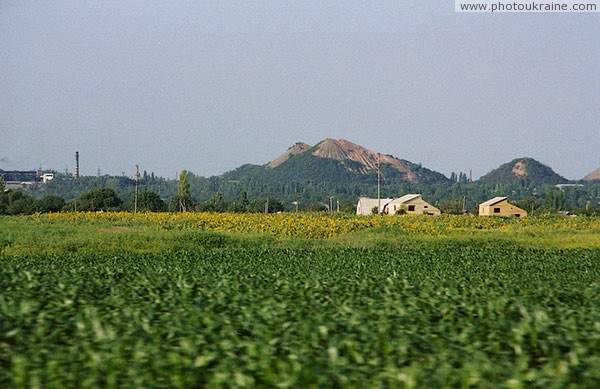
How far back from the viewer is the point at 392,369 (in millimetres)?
6969

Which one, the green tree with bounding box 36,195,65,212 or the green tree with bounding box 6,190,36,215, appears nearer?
the green tree with bounding box 6,190,36,215

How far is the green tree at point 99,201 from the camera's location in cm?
8719

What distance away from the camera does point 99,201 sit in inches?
3465

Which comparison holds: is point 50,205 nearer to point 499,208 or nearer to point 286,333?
point 499,208

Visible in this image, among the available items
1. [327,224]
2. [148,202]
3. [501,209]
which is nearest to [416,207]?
[501,209]

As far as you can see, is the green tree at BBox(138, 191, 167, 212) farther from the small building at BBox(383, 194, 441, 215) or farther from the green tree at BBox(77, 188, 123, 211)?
the small building at BBox(383, 194, 441, 215)

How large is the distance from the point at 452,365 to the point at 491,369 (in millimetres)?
516

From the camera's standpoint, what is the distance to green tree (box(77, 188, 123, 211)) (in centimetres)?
8719

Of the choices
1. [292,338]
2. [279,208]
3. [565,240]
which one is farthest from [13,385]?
[279,208]

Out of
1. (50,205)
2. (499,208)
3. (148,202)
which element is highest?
(148,202)

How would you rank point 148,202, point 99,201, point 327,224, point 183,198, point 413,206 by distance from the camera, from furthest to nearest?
1. point 183,198
2. point 413,206
3. point 148,202
4. point 99,201
5. point 327,224

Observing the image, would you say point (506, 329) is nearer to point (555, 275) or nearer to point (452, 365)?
point (452, 365)

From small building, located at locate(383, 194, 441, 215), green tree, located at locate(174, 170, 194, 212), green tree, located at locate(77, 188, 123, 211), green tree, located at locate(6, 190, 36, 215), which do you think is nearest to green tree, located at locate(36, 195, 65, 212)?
green tree, located at locate(6, 190, 36, 215)

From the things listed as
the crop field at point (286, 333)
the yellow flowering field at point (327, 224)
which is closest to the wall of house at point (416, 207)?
the yellow flowering field at point (327, 224)
